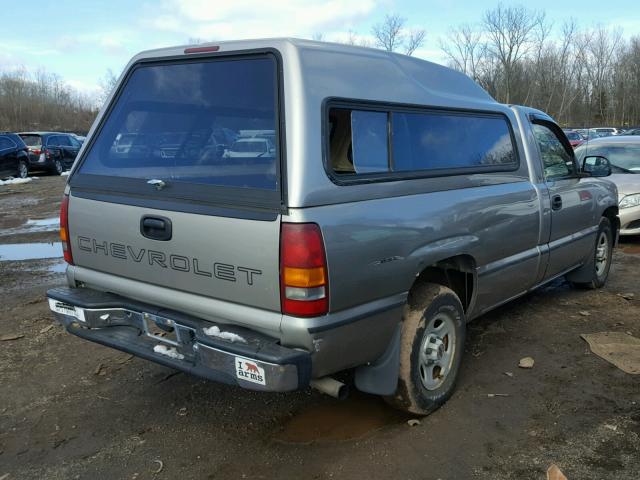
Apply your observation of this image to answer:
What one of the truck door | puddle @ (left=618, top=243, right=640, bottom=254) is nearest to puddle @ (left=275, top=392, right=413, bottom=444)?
the truck door

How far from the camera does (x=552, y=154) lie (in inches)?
193

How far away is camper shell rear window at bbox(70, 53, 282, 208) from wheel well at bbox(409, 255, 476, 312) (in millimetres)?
1228

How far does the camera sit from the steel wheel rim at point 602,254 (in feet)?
19.7

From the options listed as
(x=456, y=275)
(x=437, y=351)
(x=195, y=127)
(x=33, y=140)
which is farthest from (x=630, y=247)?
(x=33, y=140)

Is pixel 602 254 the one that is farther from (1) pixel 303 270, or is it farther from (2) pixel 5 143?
(2) pixel 5 143

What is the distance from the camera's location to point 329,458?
10.00 feet

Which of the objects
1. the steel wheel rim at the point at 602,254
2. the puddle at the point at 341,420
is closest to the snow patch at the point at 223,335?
the puddle at the point at 341,420

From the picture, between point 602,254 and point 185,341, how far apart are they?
4.79 meters

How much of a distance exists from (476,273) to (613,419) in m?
1.15

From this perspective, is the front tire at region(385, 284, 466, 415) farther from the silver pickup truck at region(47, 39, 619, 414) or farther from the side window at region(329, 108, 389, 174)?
the side window at region(329, 108, 389, 174)

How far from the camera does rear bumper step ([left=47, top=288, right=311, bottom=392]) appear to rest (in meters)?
2.61

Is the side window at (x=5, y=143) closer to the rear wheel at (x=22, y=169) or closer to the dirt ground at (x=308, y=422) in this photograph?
the rear wheel at (x=22, y=169)

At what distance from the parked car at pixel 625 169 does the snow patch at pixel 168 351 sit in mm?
7268

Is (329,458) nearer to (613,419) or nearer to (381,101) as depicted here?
(613,419)
